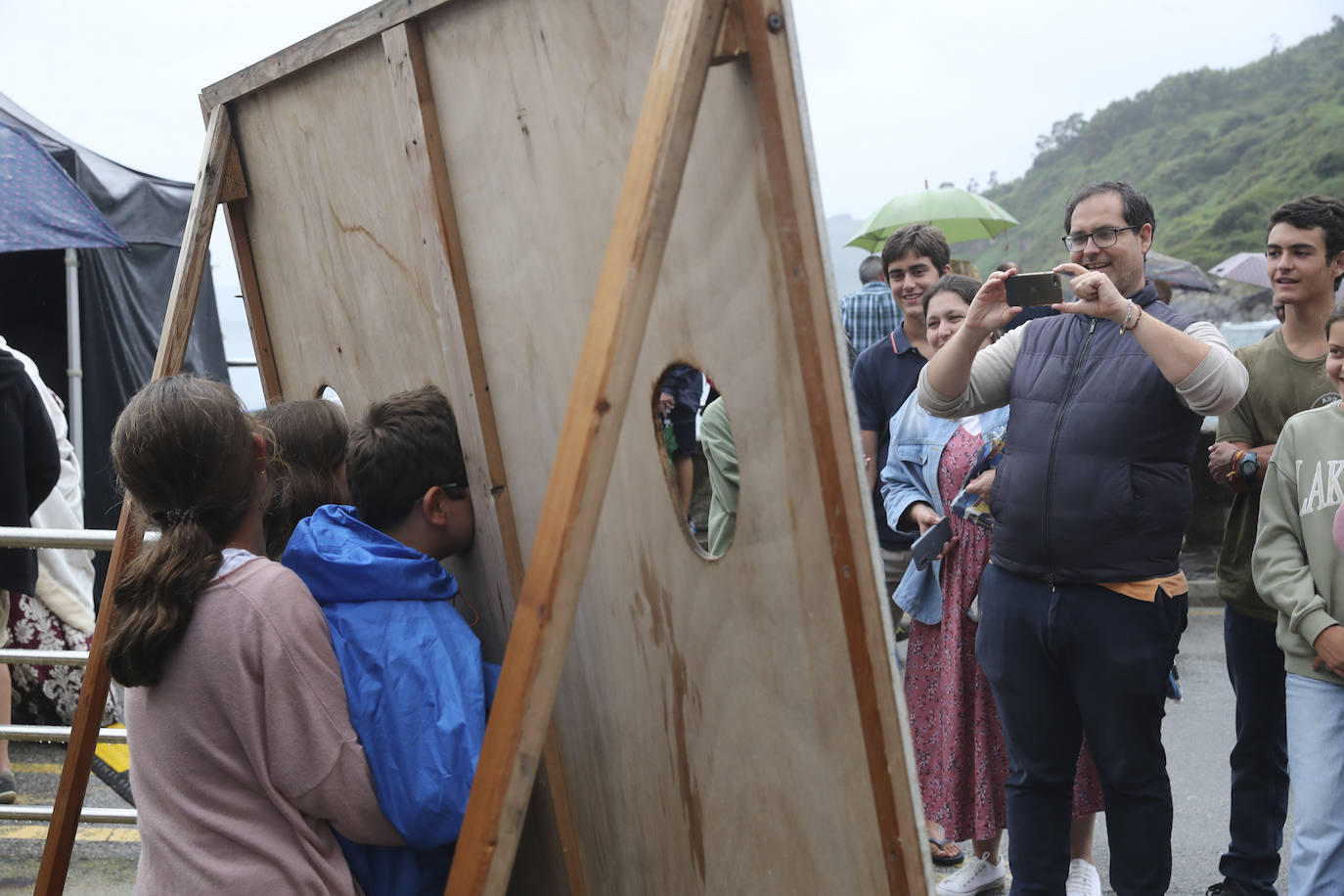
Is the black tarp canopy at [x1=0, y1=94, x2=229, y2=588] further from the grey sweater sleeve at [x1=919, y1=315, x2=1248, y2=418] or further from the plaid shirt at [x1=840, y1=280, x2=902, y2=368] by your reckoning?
the grey sweater sleeve at [x1=919, y1=315, x2=1248, y2=418]

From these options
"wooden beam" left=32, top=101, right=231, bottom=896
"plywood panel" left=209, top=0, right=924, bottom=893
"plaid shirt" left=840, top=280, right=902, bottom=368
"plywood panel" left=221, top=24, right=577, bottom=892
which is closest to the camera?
"plywood panel" left=209, top=0, right=924, bottom=893

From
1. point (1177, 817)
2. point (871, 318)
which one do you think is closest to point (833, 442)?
point (1177, 817)

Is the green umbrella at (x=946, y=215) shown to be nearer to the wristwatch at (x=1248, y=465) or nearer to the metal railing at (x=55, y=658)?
the wristwatch at (x=1248, y=465)

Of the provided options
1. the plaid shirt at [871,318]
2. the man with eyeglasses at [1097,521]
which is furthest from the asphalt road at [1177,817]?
the plaid shirt at [871,318]

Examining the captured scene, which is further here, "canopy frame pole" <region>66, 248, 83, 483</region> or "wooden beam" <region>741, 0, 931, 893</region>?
"canopy frame pole" <region>66, 248, 83, 483</region>

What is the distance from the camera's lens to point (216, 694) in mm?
1800

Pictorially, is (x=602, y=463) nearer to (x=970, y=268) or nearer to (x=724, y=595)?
(x=724, y=595)

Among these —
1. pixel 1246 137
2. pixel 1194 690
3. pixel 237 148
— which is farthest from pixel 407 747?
pixel 1246 137

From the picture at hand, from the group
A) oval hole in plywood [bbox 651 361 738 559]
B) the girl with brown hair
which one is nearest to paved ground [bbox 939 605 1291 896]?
oval hole in plywood [bbox 651 361 738 559]

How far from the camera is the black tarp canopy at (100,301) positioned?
7.67 meters

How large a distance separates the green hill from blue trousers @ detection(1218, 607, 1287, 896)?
87.2 feet

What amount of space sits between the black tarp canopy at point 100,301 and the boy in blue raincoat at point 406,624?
20.1ft

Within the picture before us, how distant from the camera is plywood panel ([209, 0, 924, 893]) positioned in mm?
1690

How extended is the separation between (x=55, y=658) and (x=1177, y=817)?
4161 millimetres
